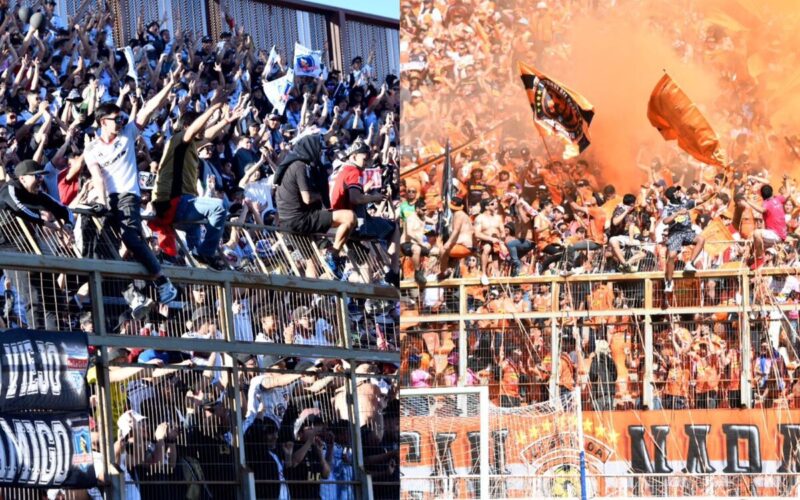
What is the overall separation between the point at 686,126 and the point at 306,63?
4140 millimetres

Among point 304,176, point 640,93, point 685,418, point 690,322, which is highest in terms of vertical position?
point 640,93

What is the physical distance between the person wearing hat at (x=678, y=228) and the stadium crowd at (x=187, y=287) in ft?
11.8

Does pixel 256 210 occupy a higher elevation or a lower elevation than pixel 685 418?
higher

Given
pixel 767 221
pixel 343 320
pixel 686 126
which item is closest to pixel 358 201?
pixel 343 320

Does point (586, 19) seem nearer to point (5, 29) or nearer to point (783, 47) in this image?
point (783, 47)

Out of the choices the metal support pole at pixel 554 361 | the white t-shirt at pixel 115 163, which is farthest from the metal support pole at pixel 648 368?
the white t-shirt at pixel 115 163

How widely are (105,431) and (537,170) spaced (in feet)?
24.6

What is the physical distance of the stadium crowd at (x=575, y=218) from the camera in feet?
40.9

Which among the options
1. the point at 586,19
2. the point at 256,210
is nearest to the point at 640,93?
the point at 586,19

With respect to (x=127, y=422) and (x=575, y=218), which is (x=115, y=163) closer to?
(x=127, y=422)

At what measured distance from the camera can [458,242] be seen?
13273mm

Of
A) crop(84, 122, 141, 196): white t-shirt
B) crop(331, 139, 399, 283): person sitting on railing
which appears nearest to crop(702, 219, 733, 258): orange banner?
crop(331, 139, 399, 283): person sitting on railing

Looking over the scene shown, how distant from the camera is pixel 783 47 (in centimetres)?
1351

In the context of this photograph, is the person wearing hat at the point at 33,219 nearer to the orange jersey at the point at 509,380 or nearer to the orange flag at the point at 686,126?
the orange jersey at the point at 509,380
